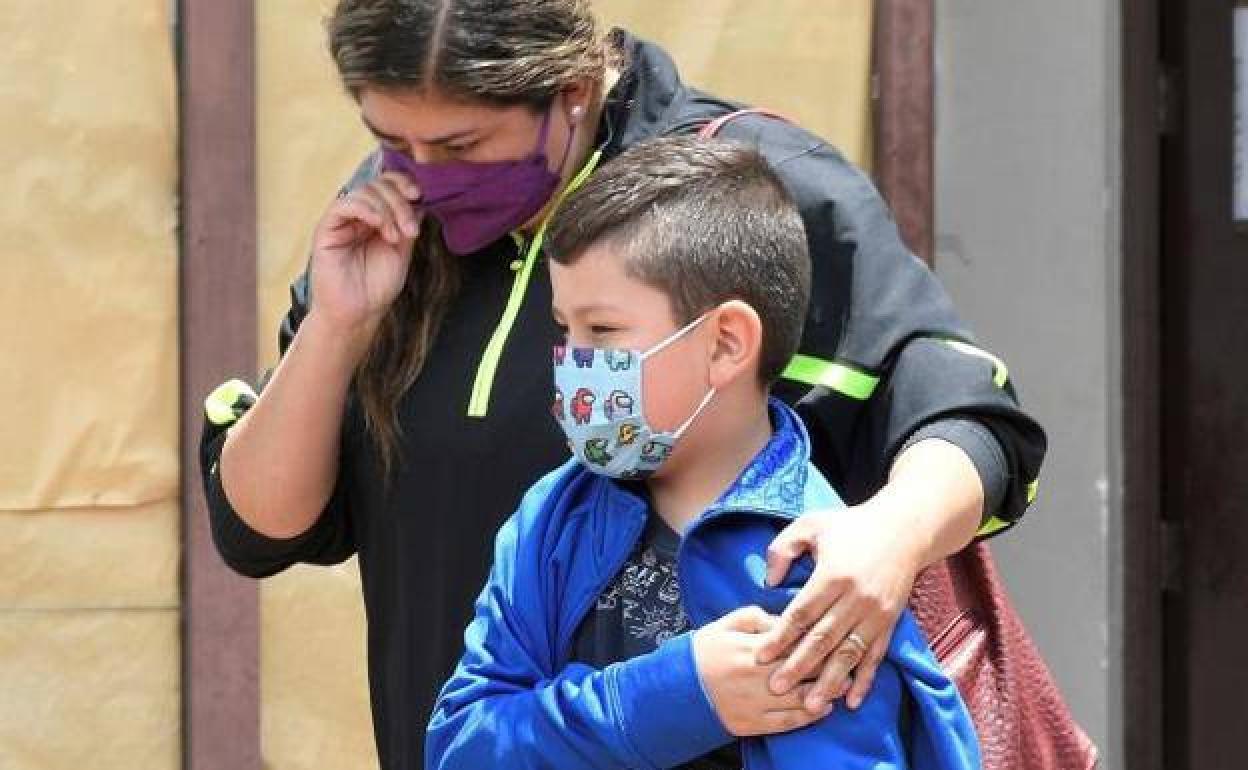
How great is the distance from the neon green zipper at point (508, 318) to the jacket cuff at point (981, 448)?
0.42m

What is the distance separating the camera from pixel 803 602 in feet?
6.35

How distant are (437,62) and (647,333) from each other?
16.5 inches

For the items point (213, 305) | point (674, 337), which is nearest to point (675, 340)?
point (674, 337)

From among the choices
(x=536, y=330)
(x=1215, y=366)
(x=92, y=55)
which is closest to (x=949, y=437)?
(x=536, y=330)

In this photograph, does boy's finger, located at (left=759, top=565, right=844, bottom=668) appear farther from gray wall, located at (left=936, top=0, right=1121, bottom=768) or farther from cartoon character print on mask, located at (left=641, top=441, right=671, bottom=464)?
gray wall, located at (left=936, top=0, right=1121, bottom=768)

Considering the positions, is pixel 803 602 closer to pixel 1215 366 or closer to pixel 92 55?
pixel 92 55

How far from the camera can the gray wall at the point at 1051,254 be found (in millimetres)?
Answer: 4625

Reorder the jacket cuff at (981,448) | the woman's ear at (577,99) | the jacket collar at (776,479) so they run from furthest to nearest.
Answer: the woman's ear at (577,99) → the jacket cuff at (981,448) → the jacket collar at (776,479)

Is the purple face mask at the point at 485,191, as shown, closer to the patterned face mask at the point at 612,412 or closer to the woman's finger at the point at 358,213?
the woman's finger at the point at 358,213

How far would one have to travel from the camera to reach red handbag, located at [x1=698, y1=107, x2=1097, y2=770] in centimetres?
227

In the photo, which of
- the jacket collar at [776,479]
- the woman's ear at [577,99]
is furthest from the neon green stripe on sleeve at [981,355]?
the woman's ear at [577,99]

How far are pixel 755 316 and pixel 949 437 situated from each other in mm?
242

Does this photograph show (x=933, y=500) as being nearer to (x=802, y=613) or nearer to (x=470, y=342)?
(x=802, y=613)

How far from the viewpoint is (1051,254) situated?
15.3ft
